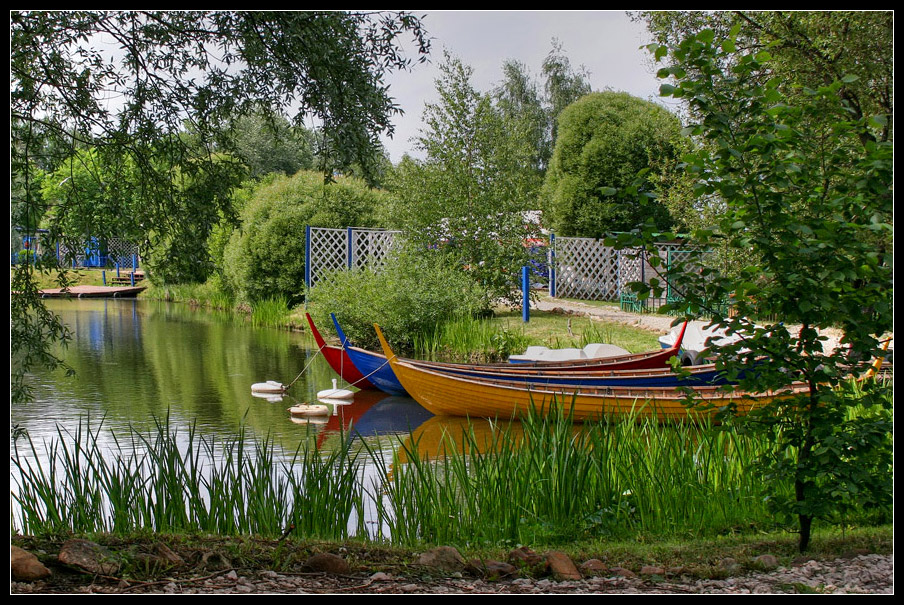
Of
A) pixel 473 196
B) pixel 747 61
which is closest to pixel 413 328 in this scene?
pixel 473 196

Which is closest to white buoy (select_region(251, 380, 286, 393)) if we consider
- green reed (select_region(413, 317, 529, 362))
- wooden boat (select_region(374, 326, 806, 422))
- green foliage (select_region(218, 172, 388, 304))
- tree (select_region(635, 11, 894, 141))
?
wooden boat (select_region(374, 326, 806, 422))

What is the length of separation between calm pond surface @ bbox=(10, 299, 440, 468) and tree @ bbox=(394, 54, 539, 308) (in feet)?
10.7

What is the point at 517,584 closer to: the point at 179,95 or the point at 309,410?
the point at 179,95

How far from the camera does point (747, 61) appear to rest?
323 centimetres

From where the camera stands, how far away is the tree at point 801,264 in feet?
10.1

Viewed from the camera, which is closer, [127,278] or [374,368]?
[374,368]

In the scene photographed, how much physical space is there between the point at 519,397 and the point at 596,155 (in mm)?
13373

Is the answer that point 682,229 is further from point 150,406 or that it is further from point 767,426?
point 767,426

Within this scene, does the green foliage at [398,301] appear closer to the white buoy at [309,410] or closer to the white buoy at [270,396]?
the white buoy at [270,396]

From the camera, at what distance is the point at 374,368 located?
9.57 m

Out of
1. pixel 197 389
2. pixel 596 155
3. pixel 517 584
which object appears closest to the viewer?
pixel 517 584

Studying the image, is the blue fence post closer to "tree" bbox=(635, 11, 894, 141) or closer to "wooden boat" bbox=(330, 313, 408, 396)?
"wooden boat" bbox=(330, 313, 408, 396)

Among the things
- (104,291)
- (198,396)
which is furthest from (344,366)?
(104,291)
